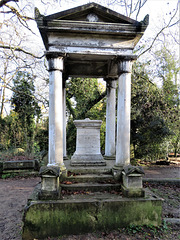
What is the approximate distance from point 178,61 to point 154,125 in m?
7.41

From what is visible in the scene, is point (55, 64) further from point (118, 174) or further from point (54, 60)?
point (118, 174)

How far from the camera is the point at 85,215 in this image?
3303 millimetres

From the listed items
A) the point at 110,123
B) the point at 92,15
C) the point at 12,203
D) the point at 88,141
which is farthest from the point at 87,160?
the point at 92,15

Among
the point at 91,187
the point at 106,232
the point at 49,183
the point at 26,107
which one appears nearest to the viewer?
the point at 106,232

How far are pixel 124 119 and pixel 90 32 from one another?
235 cm

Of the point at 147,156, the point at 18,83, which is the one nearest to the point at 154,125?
the point at 147,156

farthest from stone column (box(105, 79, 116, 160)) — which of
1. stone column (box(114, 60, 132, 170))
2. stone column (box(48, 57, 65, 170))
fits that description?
stone column (box(48, 57, 65, 170))

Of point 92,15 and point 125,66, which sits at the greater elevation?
point 92,15

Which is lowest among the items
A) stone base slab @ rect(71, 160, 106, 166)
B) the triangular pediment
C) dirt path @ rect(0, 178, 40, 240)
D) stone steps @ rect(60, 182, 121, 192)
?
dirt path @ rect(0, 178, 40, 240)

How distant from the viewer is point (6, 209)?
173 inches

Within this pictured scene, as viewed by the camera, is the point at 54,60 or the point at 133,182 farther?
the point at 54,60

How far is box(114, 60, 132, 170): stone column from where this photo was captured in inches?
171

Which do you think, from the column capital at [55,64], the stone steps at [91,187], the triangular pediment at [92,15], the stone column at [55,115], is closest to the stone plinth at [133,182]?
the stone steps at [91,187]

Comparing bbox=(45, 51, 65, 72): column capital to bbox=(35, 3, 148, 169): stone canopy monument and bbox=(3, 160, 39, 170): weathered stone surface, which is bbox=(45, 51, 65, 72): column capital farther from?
bbox=(3, 160, 39, 170): weathered stone surface
